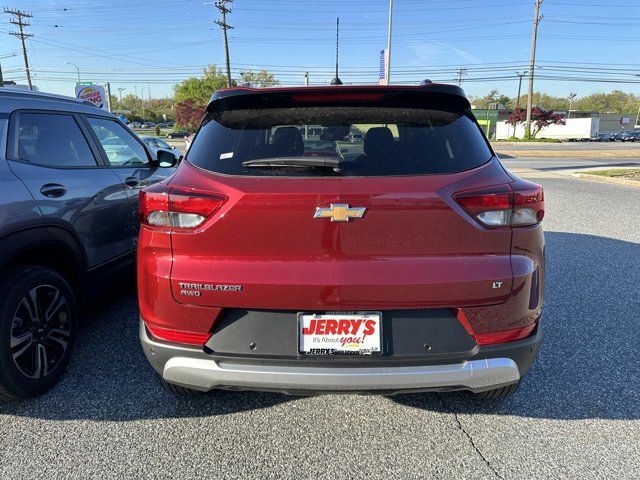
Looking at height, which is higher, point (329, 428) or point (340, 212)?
point (340, 212)

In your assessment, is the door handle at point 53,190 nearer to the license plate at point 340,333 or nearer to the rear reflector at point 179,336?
the rear reflector at point 179,336

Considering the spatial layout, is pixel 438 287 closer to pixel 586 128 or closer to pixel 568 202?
pixel 568 202

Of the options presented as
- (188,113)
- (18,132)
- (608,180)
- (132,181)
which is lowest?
(608,180)

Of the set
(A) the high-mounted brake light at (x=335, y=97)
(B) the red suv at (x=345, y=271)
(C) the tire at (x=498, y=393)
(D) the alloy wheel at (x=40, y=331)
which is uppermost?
(A) the high-mounted brake light at (x=335, y=97)

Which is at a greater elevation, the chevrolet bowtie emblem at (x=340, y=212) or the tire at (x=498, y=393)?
the chevrolet bowtie emblem at (x=340, y=212)

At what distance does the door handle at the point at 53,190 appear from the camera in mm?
2906

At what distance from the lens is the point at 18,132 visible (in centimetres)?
294

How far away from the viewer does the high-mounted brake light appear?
2.37 meters

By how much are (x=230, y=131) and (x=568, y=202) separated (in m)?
9.43

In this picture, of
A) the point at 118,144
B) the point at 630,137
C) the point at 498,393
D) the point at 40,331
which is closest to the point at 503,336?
the point at 498,393

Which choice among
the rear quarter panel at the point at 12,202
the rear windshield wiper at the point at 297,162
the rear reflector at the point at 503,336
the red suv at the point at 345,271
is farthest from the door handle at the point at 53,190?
the rear reflector at the point at 503,336

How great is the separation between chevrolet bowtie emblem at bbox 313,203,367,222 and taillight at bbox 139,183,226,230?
464 mm

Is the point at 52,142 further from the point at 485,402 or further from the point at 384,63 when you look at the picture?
the point at 384,63

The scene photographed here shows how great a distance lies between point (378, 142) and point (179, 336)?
1369mm
